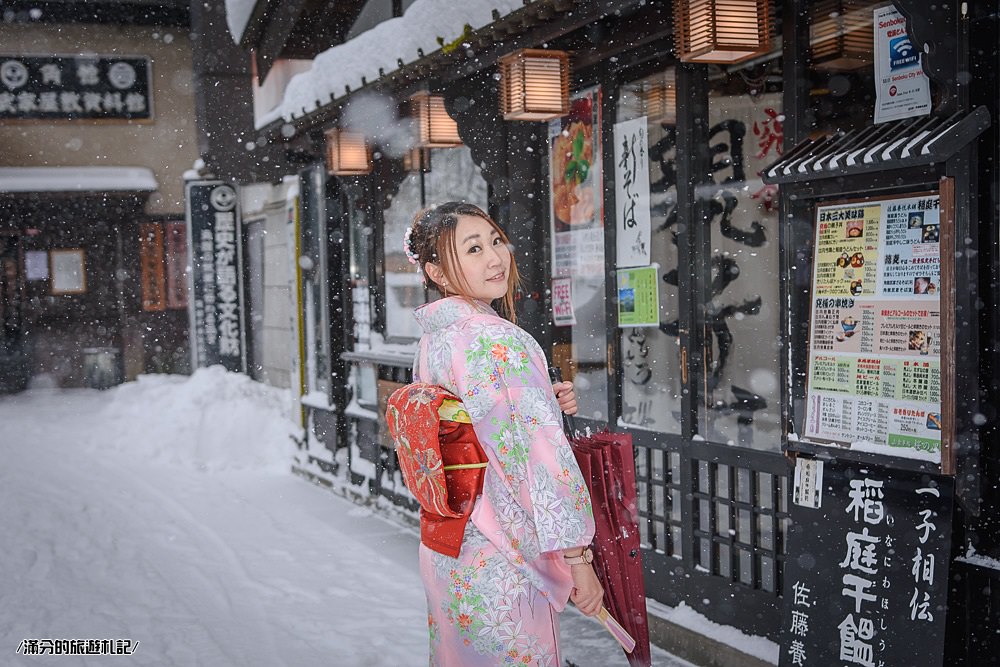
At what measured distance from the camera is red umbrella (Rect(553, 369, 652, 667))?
10.6 feet

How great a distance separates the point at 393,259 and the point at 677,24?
6.20 metres

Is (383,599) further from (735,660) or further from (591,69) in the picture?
(591,69)

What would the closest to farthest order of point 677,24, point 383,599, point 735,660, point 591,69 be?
point 677,24
point 735,660
point 591,69
point 383,599

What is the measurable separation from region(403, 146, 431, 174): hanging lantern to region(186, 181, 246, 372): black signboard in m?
9.82

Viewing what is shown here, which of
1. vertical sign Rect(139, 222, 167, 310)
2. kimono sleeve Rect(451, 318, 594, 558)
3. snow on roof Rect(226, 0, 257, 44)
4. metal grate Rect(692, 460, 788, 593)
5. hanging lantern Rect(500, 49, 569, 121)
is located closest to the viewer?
kimono sleeve Rect(451, 318, 594, 558)

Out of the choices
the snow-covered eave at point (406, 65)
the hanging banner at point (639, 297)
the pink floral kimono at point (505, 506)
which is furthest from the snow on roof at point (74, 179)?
the pink floral kimono at point (505, 506)

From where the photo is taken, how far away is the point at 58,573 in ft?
26.0

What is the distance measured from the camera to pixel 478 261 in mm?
3336

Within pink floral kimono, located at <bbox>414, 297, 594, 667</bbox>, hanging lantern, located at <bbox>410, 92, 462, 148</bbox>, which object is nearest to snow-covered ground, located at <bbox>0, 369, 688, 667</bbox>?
pink floral kimono, located at <bbox>414, 297, 594, 667</bbox>

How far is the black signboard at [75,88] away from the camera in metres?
21.6

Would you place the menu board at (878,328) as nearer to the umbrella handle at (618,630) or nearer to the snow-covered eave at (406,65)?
the umbrella handle at (618,630)

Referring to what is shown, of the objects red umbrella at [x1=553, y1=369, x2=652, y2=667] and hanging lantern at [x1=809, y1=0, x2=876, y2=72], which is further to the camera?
hanging lantern at [x1=809, y1=0, x2=876, y2=72]

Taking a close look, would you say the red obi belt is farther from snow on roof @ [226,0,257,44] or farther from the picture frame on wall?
the picture frame on wall

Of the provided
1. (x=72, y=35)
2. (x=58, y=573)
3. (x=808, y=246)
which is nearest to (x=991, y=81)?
(x=808, y=246)
